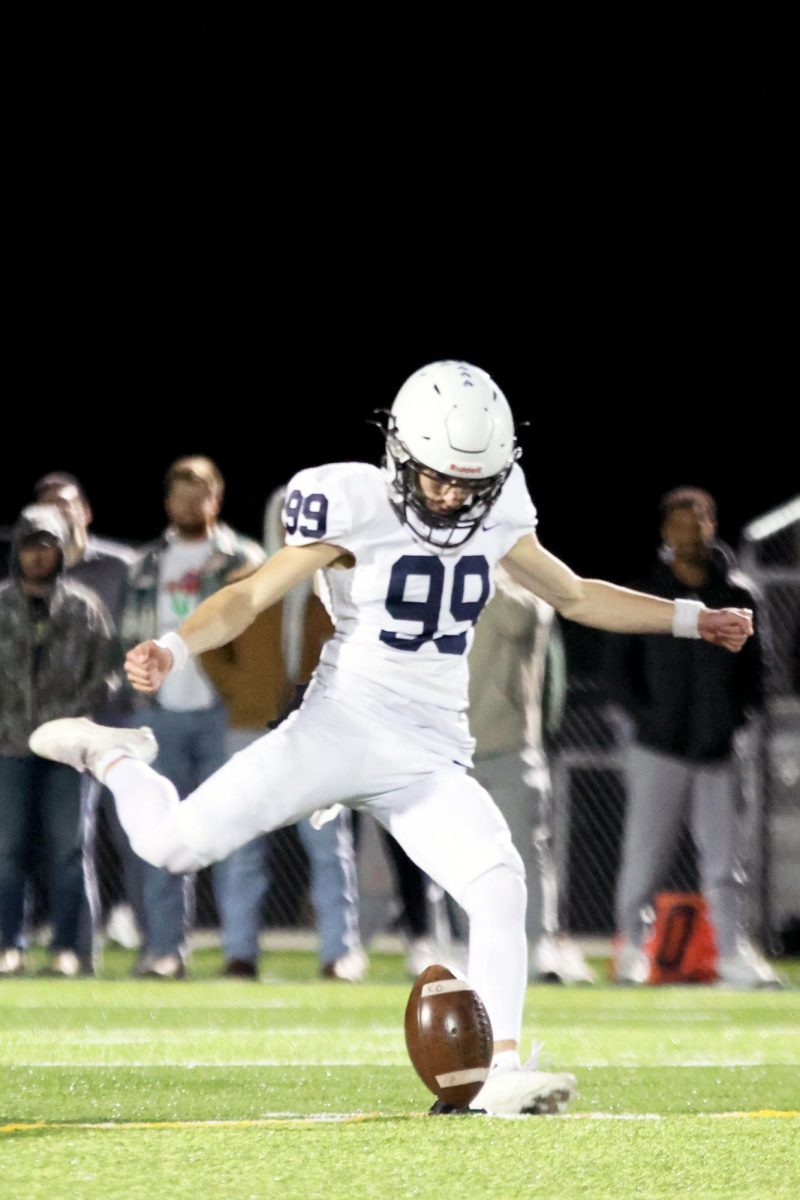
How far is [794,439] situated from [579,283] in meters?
2.52

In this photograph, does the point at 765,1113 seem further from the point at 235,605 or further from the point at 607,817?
the point at 607,817

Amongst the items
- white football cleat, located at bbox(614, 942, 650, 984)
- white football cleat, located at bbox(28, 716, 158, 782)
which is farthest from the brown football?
white football cleat, located at bbox(614, 942, 650, 984)

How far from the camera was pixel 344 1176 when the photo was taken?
13.4ft

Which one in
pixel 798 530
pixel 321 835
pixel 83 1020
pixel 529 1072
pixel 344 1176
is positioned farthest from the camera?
pixel 798 530

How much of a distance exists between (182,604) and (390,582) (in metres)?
3.84

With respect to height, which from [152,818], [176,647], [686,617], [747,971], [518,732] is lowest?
[747,971]

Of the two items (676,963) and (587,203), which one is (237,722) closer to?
(676,963)

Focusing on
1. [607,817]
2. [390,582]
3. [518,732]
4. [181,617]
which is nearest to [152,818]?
[390,582]

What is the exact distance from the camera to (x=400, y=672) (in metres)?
5.33

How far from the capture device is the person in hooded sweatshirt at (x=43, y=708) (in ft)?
29.0

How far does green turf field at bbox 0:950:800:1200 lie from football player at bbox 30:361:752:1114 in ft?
1.60

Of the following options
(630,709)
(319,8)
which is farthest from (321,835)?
(319,8)

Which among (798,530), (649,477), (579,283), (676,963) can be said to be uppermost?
(579,283)

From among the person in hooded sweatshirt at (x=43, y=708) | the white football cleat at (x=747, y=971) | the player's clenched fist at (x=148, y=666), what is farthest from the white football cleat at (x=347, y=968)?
the player's clenched fist at (x=148, y=666)
